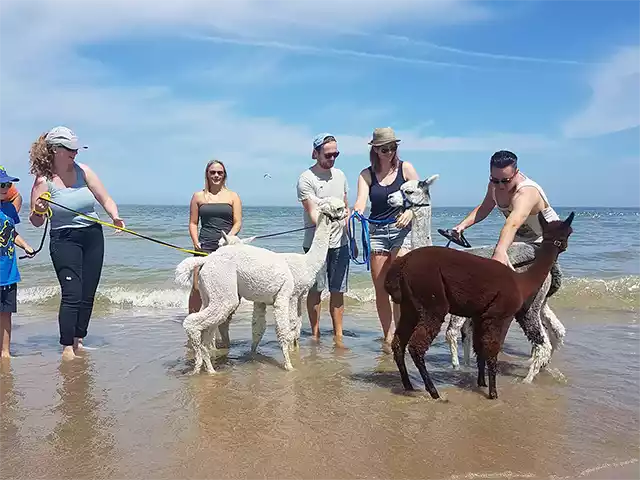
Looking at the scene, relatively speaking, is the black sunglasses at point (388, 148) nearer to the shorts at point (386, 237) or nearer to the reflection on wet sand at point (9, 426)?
the shorts at point (386, 237)

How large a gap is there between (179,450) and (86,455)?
0.56m

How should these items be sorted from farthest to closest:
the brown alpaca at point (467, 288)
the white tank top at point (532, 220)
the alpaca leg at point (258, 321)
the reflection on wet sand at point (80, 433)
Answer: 1. the alpaca leg at point (258, 321)
2. the white tank top at point (532, 220)
3. the brown alpaca at point (467, 288)
4. the reflection on wet sand at point (80, 433)

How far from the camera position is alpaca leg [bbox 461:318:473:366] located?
571 centimetres

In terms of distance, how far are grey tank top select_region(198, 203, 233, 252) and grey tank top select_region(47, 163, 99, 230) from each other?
1.32m

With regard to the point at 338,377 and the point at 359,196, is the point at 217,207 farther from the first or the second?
the point at 338,377

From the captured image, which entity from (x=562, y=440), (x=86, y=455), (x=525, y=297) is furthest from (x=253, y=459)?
(x=525, y=297)

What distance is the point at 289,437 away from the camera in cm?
384

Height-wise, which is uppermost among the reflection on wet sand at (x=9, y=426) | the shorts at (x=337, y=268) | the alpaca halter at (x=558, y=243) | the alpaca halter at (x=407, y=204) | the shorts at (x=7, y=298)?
the alpaca halter at (x=407, y=204)

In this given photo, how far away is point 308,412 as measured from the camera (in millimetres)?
4348

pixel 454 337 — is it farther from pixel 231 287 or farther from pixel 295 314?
pixel 231 287

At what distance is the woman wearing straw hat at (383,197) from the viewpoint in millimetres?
6258

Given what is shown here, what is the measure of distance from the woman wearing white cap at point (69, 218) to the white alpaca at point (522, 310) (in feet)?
10.2

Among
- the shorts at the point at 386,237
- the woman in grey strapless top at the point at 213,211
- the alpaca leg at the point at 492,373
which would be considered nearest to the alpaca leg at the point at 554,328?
the alpaca leg at the point at 492,373

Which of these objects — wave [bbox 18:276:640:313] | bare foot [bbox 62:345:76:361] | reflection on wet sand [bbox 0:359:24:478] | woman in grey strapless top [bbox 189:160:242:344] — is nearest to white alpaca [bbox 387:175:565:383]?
woman in grey strapless top [bbox 189:160:242:344]
